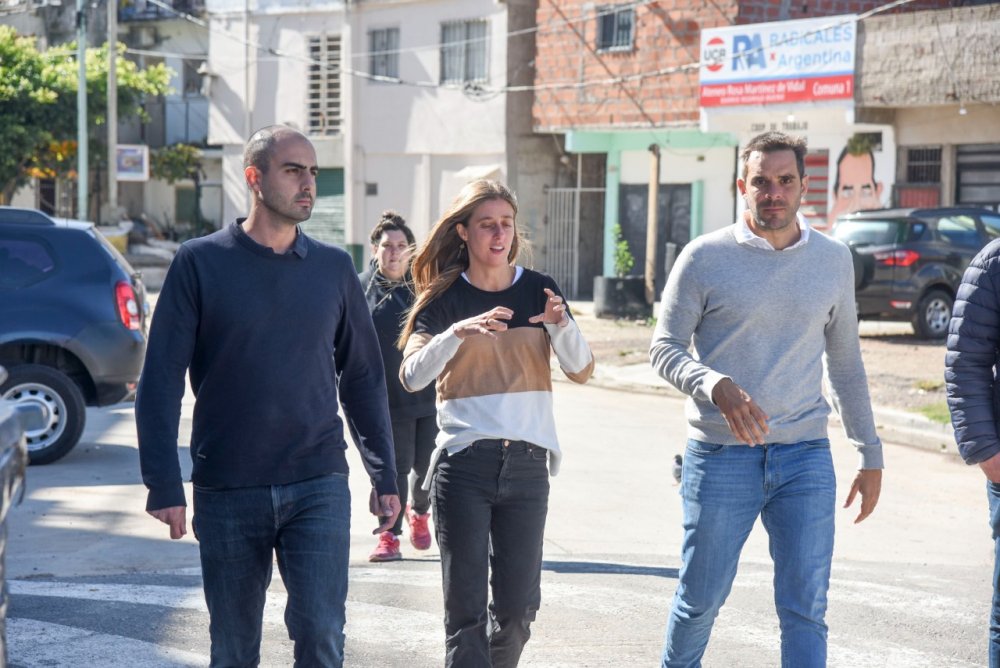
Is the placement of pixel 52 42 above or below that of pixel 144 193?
above

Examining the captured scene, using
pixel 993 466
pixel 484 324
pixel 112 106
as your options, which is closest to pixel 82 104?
pixel 112 106

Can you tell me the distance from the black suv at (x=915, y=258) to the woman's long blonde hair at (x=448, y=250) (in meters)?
15.3

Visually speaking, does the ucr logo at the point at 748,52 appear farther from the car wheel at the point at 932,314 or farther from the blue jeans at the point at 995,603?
the blue jeans at the point at 995,603

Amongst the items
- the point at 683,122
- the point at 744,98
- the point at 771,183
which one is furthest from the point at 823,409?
the point at 683,122

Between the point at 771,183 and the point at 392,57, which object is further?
the point at 392,57

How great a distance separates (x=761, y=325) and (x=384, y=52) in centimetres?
3128

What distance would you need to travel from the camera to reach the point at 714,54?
2670cm

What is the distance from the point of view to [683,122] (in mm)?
28297

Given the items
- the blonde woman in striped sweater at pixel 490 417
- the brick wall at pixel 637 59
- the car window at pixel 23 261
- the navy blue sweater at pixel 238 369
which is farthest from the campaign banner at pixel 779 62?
the navy blue sweater at pixel 238 369

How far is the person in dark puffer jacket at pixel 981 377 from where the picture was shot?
4.87 meters

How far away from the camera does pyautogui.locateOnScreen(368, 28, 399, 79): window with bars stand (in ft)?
115

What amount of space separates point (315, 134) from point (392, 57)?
3.20 meters

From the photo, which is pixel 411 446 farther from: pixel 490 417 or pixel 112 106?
pixel 112 106

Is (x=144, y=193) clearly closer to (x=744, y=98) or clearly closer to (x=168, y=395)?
(x=744, y=98)
